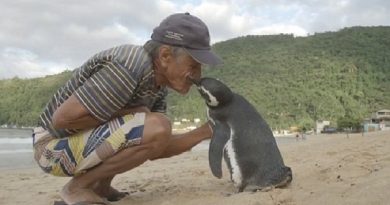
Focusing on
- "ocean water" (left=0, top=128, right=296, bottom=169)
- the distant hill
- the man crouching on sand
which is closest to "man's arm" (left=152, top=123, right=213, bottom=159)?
the man crouching on sand

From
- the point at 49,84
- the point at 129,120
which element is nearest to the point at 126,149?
the point at 129,120

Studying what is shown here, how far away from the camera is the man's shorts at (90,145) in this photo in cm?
281

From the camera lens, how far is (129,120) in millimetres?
2846

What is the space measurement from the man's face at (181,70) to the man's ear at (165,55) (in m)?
0.02

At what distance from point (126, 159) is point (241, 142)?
2.75 ft

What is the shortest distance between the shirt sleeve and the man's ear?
19cm

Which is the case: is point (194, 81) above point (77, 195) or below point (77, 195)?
above

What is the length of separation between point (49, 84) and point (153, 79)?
2775 inches

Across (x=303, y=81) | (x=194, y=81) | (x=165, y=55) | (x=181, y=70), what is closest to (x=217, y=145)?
(x=194, y=81)

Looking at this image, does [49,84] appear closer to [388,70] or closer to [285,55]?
[285,55]

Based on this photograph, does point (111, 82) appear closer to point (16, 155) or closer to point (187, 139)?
point (187, 139)

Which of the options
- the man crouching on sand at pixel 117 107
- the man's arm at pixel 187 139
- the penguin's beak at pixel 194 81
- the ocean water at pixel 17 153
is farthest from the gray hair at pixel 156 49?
the ocean water at pixel 17 153

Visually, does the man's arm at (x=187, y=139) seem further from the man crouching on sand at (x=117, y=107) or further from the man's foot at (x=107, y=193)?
the man's foot at (x=107, y=193)

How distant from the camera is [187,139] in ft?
10.8
